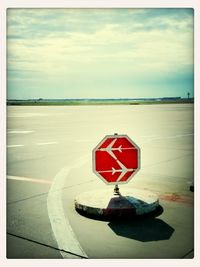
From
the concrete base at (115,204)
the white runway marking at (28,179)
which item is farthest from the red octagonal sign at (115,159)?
the white runway marking at (28,179)

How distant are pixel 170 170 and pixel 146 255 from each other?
446cm

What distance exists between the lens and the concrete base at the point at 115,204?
5.02m

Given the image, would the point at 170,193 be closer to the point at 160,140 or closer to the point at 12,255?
the point at 12,255

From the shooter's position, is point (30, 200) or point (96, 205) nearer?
point (96, 205)

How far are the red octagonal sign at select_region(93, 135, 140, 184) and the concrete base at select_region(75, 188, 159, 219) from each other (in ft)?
1.00

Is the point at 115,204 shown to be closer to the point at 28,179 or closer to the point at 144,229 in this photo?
the point at 144,229

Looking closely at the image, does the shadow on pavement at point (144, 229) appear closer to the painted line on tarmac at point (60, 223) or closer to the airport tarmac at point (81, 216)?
the airport tarmac at point (81, 216)

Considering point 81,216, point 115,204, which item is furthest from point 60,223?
point 115,204

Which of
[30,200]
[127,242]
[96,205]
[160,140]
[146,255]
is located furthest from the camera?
→ [160,140]

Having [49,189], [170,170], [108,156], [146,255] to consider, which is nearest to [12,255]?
[146,255]

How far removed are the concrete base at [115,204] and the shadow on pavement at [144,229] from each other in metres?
0.16

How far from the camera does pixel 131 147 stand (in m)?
5.33

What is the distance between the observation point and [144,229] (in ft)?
15.0

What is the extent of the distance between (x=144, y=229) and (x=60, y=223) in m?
1.06
